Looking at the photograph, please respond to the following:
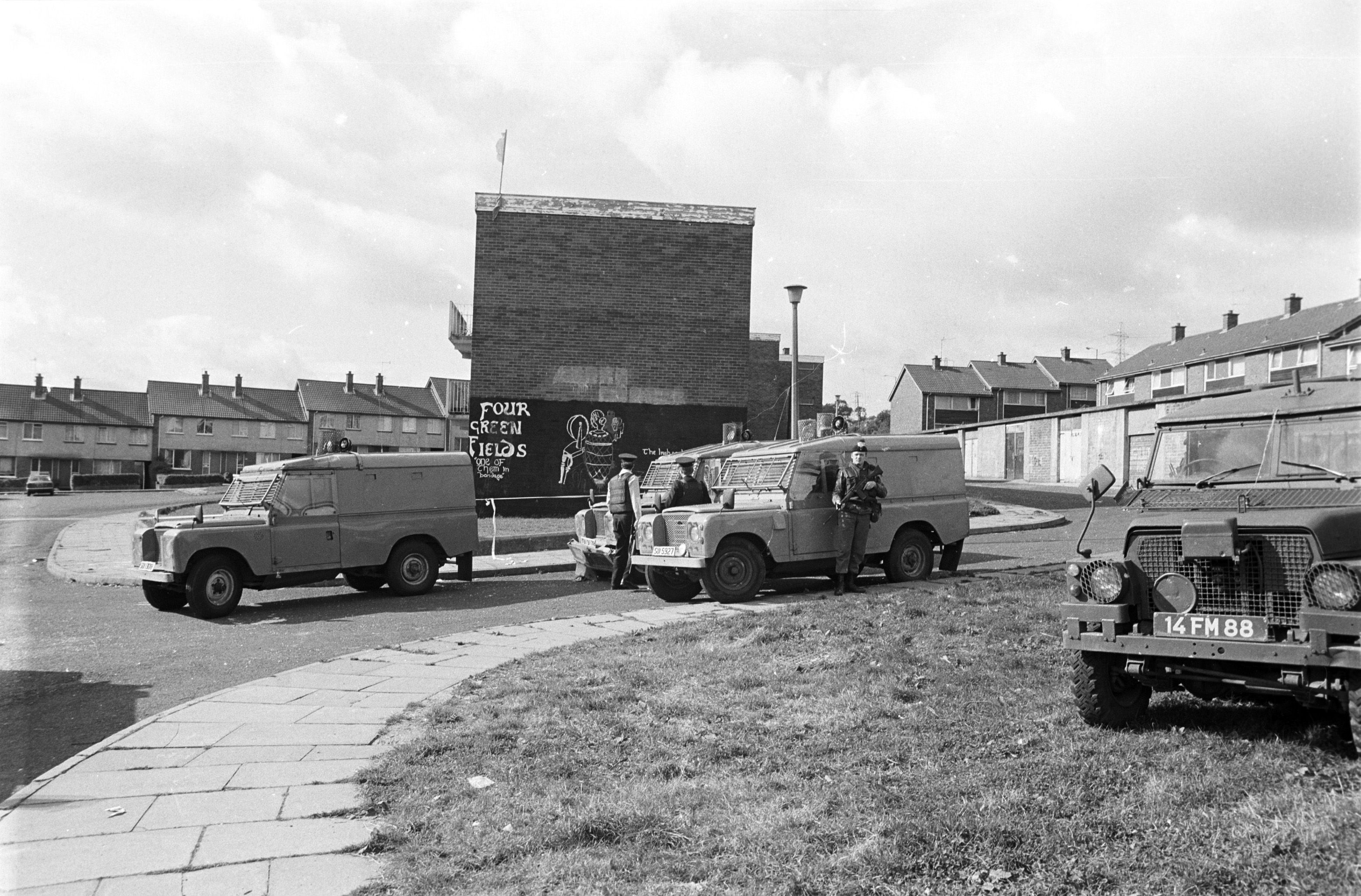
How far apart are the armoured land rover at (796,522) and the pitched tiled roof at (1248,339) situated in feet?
120

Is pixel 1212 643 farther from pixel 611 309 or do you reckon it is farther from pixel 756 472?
pixel 611 309

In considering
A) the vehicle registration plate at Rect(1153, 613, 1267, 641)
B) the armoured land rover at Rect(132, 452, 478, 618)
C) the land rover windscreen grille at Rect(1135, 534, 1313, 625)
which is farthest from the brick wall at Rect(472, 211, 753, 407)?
the vehicle registration plate at Rect(1153, 613, 1267, 641)

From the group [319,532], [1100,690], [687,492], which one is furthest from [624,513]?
[1100,690]

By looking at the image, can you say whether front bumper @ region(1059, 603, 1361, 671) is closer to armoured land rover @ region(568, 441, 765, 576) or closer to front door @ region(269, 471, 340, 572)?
armoured land rover @ region(568, 441, 765, 576)

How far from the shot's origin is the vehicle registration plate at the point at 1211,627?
4785 millimetres

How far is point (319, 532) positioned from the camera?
1273cm

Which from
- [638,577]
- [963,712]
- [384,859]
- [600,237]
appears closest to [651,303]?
[600,237]

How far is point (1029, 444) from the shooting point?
42031 millimetres

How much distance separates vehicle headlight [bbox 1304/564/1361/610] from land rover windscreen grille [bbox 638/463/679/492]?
960cm

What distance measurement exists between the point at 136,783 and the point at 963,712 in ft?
14.2

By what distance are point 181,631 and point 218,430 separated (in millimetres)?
71327

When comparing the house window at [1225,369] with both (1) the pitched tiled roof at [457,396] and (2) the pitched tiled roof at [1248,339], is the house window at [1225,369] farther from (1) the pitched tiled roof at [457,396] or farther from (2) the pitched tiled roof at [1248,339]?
(1) the pitched tiled roof at [457,396]

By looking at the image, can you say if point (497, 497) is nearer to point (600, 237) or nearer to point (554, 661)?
point (600, 237)

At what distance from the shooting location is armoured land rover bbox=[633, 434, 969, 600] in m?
11.4
